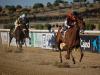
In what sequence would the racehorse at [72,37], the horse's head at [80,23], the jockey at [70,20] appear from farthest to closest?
the jockey at [70,20] → the racehorse at [72,37] → the horse's head at [80,23]

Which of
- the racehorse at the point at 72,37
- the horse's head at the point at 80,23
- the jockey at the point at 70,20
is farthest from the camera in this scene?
the jockey at the point at 70,20

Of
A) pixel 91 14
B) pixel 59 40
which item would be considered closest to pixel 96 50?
pixel 59 40

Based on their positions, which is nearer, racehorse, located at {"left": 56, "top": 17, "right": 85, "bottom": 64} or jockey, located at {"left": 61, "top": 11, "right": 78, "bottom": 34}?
racehorse, located at {"left": 56, "top": 17, "right": 85, "bottom": 64}

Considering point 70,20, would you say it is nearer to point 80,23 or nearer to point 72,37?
point 72,37

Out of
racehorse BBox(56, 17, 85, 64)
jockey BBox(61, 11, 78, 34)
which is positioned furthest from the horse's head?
jockey BBox(61, 11, 78, 34)

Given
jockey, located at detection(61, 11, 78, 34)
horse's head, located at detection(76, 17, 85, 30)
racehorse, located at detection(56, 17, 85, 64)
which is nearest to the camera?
horse's head, located at detection(76, 17, 85, 30)

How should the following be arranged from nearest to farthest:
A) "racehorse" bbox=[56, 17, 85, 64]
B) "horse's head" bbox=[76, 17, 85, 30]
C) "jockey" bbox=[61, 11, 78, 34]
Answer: "horse's head" bbox=[76, 17, 85, 30] < "racehorse" bbox=[56, 17, 85, 64] < "jockey" bbox=[61, 11, 78, 34]

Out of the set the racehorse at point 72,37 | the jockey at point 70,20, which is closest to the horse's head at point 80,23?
the racehorse at point 72,37

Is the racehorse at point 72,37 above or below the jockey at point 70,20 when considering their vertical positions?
below

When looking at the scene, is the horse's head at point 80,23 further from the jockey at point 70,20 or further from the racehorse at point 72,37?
the jockey at point 70,20

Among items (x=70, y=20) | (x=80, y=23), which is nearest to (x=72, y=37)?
(x=70, y=20)

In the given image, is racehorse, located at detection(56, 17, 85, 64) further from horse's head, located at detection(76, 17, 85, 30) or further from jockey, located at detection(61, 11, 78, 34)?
jockey, located at detection(61, 11, 78, 34)

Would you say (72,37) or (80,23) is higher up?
(80,23)

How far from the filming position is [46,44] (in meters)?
21.2
